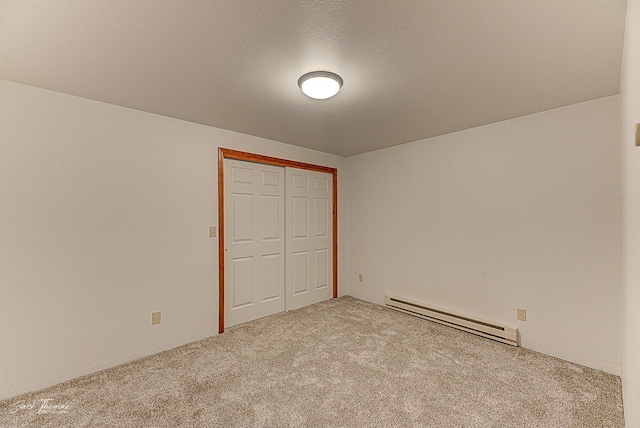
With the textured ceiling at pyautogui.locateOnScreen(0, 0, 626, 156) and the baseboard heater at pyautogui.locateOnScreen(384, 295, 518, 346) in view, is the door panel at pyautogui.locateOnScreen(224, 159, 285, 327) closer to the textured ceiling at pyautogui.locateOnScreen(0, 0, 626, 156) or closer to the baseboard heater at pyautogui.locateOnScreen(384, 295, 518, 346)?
the textured ceiling at pyautogui.locateOnScreen(0, 0, 626, 156)

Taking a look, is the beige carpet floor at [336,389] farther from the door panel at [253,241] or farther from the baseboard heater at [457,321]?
the door panel at [253,241]

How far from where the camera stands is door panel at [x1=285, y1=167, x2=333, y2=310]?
3.85 m

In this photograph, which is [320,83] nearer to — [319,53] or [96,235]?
[319,53]

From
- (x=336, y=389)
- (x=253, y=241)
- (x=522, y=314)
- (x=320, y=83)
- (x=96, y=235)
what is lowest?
(x=336, y=389)

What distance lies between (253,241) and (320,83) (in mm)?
2132

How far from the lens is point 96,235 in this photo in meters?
2.33

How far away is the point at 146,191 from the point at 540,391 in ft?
11.5

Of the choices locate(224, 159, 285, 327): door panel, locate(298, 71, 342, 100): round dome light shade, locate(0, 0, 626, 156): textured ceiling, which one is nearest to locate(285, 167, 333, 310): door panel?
locate(224, 159, 285, 327): door panel

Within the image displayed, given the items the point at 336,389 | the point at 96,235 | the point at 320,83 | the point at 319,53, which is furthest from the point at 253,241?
the point at 319,53

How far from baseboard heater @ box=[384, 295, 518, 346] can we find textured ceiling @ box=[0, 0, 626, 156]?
6.79 ft

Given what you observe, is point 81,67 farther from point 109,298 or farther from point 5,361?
point 5,361

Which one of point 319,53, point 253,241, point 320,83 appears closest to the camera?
point 319,53

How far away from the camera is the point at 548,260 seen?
2.55 meters

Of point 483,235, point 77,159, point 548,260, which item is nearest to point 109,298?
point 77,159
